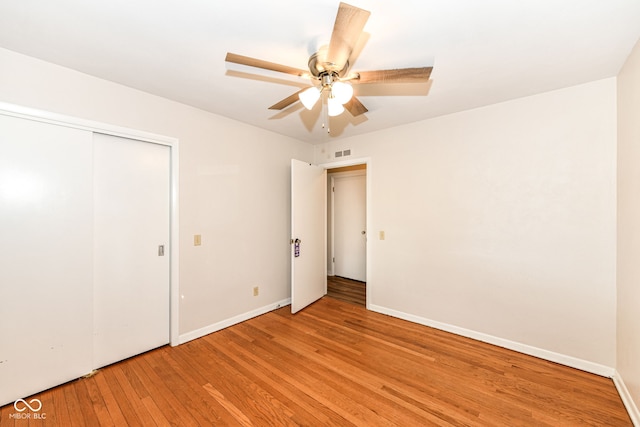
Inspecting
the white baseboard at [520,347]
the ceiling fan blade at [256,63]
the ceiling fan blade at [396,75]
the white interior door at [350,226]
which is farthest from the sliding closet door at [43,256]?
the white interior door at [350,226]

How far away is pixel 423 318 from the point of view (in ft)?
9.99

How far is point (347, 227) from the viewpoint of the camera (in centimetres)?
512

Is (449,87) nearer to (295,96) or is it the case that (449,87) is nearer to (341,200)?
(295,96)

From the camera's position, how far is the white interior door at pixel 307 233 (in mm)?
3366

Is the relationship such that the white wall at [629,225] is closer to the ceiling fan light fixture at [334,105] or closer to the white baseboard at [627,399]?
the white baseboard at [627,399]

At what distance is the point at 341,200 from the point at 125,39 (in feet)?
13.2

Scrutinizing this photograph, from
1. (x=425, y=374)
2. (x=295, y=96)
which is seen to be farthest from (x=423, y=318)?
(x=295, y=96)

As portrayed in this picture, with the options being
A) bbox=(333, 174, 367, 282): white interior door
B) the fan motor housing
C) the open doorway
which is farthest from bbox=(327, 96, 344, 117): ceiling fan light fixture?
bbox=(333, 174, 367, 282): white interior door

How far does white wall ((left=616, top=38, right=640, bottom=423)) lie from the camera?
1.66 meters

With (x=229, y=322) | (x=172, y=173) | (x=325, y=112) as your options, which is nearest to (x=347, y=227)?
(x=325, y=112)

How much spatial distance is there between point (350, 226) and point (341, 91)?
372 centimetres

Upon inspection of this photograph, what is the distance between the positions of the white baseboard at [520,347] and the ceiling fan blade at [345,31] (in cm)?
287

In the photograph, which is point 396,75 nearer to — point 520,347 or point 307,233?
point 307,233

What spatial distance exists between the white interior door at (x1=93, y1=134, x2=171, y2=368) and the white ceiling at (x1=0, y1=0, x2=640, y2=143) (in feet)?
2.12
